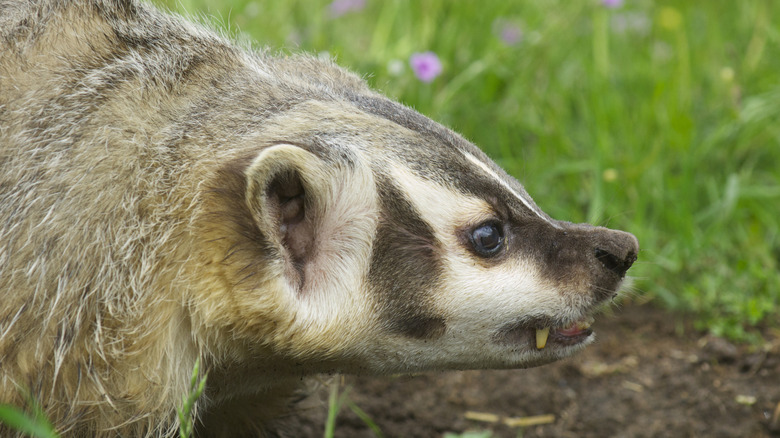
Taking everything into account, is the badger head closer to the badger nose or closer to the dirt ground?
the badger nose

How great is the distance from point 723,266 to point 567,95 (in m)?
1.39

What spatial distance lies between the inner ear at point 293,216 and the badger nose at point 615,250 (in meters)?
0.79

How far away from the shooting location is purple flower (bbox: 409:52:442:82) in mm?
4121

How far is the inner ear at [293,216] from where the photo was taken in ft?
7.11

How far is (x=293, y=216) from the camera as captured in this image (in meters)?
2.25

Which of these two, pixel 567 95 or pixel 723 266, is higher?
pixel 567 95

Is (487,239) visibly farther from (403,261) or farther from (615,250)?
(615,250)

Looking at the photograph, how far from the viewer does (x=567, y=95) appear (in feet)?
15.9

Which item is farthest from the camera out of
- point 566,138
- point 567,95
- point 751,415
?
point 567,95

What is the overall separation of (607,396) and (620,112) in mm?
1699

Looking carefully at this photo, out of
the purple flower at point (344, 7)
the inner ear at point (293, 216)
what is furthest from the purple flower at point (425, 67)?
the inner ear at point (293, 216)

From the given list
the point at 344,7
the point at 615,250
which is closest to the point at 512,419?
the point at 615,250

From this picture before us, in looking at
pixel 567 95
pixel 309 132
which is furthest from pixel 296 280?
pixel 567 95

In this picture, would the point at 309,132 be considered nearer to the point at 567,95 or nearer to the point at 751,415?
the point at 751,415
